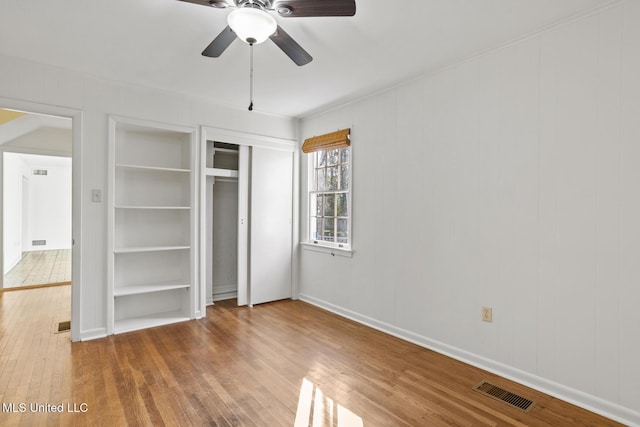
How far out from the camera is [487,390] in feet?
8.00

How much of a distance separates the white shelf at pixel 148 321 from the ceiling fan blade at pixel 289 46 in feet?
10.3

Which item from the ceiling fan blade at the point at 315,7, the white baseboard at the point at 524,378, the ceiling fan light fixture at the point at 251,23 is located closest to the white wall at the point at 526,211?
the white baseboard at the point at 524,378

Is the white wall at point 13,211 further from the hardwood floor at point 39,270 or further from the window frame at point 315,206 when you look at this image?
the window frame at point 315,206

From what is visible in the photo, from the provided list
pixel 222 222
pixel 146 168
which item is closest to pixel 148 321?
pixel 222 222

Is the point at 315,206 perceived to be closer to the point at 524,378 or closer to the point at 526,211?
the point at 526,211

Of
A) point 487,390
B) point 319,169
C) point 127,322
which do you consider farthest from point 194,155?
point 487,390

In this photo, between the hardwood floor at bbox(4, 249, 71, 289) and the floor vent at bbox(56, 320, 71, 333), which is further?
the hardwood floor at bbox(4, 249, 71, 289)

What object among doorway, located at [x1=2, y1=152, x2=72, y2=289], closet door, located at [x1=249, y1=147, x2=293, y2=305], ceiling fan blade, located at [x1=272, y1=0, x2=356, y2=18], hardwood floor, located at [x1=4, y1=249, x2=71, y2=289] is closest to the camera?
ceiling fan blade, located at [x1=272, y1=0, x2=356, y2=18]

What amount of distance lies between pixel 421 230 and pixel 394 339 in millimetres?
1138

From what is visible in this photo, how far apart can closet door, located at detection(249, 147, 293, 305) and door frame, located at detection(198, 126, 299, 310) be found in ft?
0.20

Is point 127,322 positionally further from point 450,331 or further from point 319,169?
point 450,331

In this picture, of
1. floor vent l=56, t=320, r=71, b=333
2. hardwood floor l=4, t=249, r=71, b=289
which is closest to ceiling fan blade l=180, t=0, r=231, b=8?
floor vent l=56, t=320, r=71, b=333

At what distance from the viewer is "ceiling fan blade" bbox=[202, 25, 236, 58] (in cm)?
207

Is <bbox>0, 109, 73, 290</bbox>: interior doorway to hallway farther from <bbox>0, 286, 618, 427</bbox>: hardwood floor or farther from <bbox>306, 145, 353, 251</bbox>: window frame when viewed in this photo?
<bbox>306, 145, 353, 251</bbox>: window frame
